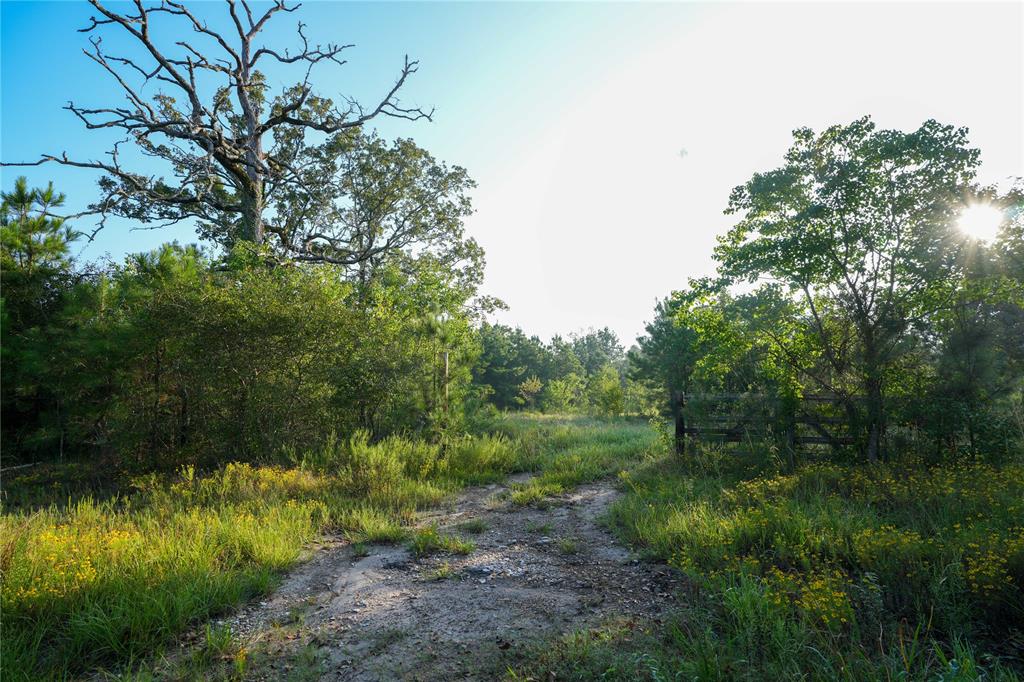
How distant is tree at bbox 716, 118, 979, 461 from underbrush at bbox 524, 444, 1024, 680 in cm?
229

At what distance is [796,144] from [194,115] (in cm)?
1481

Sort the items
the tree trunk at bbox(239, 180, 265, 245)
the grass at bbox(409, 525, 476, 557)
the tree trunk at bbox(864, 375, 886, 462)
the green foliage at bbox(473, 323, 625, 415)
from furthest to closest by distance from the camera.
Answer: the green foliage at bbox(473, 323, 625, 415) → the tree trunk at bbox(239, 180, 265, 245) → the tree trunk at bbox(864, 375, 886, 462) → the grass at bbox(409, 525, 476, 557)

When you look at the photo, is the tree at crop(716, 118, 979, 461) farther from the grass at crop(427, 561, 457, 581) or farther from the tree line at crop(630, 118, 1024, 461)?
the grass at crop(427, 561, 457, 581)

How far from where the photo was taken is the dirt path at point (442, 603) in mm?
3291

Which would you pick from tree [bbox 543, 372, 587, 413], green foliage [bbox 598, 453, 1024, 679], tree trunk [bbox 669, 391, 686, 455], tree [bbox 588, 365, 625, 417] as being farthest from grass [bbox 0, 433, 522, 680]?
tree [bbox 543, 372, 587, 413]

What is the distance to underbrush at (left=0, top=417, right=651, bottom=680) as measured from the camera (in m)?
3.45

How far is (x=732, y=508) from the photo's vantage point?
18.7 ft

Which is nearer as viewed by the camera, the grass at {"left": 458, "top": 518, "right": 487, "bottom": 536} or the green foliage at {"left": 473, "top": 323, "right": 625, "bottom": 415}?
the grass at {"left": 458, "top": 518, "right": 487, "bottom": 536}

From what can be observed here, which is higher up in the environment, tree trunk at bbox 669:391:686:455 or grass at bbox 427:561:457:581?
tree trunk at bbox 669:391:686:455

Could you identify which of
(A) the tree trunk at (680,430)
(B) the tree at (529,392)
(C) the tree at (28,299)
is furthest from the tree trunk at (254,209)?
(B) the tree at (529,392)

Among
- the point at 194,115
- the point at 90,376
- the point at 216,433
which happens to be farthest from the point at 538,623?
the point at 194,115

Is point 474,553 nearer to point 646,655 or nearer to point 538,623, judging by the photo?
point 538,623

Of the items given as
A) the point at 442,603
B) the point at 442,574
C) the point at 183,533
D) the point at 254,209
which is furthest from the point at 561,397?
the point at 442,603

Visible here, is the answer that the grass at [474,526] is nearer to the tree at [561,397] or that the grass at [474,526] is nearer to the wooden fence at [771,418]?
the wooden fence at [771,418]
